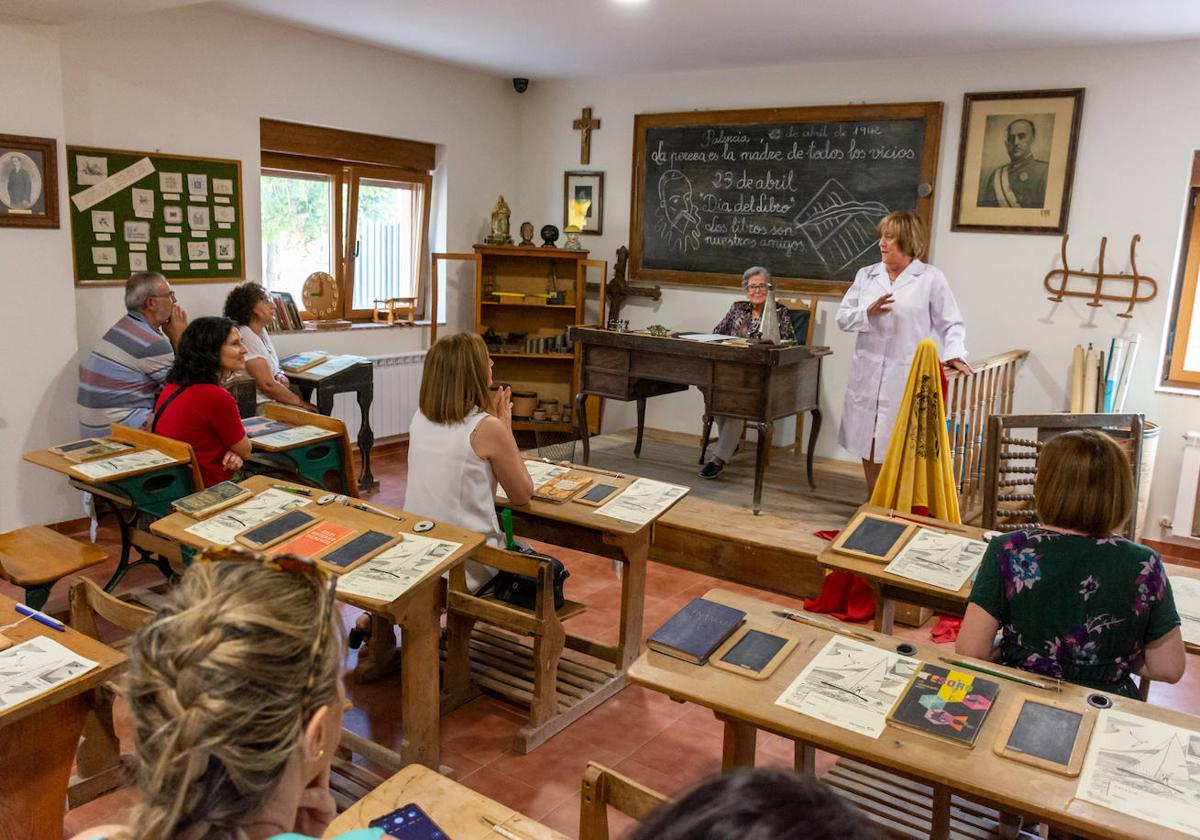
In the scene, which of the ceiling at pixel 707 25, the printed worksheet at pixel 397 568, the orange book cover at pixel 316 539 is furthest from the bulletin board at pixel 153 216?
the printed worksheet at pixel 397 568

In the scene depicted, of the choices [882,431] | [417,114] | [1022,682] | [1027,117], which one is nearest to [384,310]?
[417,114]

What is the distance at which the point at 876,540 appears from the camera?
→ 266 centimetres

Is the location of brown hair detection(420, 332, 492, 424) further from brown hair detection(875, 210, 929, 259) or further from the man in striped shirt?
brown hair detection(875, 210, 929, 259)

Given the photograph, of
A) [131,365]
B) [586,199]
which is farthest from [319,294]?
[586,199]

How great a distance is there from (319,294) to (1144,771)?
18.5ft

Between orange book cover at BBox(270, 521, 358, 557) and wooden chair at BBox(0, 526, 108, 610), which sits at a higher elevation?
orange book cover at BBox(270, 521, 358, 557)

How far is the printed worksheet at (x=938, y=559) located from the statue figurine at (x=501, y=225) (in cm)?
473

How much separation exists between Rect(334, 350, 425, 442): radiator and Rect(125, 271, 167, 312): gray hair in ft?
5.88

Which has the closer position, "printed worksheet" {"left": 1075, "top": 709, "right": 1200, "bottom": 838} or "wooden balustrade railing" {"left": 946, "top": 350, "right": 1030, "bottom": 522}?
"printed worksheet" {"left": 1075, "top": 709, "right": 1200, "bottom": 838}

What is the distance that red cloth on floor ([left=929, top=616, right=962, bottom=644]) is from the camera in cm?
384

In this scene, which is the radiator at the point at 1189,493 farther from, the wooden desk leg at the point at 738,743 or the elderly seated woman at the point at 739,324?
the wooden desk leg at the point at 738,743

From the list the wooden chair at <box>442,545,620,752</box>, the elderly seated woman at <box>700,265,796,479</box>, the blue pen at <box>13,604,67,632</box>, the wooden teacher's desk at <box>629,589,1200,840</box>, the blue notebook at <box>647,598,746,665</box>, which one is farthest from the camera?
the elderly seated woman at <box>700,265,796,479</box>

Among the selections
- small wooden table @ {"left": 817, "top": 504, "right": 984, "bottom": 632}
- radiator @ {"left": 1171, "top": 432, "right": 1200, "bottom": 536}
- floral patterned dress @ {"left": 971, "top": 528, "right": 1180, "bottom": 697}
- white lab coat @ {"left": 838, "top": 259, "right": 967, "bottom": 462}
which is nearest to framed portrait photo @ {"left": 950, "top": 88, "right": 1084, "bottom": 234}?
white lab coat @ {"left": 838, "top": 259, "right": 967, "bottom": 462}

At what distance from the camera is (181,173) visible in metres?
5.18
